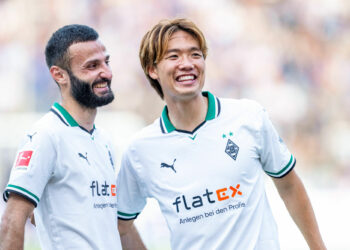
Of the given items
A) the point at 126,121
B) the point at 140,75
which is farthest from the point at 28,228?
the point at 140,75

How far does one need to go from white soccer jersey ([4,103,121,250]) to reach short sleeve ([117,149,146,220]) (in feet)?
0.89

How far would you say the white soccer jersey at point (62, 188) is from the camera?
133 inches

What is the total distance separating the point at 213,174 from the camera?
12.0ft

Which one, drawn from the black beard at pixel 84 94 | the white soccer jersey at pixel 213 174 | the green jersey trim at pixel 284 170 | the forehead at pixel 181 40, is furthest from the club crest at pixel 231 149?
the black beard at pixel 84 94

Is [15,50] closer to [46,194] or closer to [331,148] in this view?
[331,148]

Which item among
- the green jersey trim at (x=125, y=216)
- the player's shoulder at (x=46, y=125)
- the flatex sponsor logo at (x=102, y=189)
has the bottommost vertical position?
the green jersey trim at (x=125, y=216)

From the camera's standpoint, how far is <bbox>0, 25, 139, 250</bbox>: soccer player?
3371 millimetres

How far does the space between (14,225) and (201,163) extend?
100cm

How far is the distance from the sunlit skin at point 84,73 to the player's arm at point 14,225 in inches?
23.0

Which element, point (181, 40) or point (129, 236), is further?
point (129, 236)

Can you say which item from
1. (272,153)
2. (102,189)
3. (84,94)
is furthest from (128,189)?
(272,153)

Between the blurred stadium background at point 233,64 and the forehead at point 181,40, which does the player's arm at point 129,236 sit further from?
the blurred stadium background at point 233,64

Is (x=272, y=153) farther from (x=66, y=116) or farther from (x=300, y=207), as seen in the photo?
(x=66, y=116)

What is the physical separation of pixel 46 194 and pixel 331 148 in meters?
9.32
